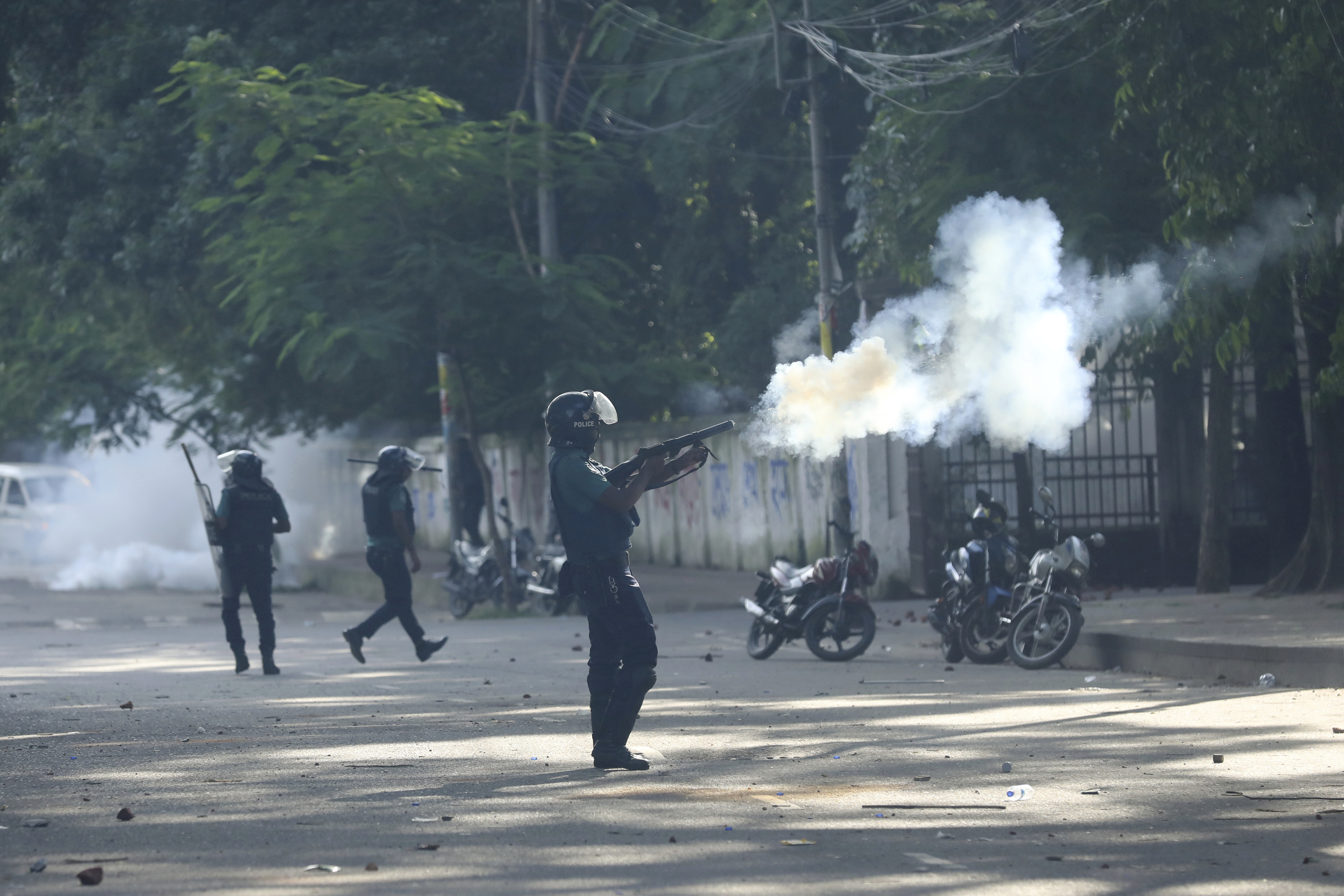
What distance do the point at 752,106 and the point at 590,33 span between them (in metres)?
2.65

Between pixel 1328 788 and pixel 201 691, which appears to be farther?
pixel 201 691

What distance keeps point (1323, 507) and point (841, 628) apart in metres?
4.94

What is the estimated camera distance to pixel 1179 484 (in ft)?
60.2

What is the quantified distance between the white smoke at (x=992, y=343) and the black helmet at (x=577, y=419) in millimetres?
4396

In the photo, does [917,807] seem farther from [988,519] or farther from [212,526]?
[212,526]

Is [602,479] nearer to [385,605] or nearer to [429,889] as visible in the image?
[429,889]

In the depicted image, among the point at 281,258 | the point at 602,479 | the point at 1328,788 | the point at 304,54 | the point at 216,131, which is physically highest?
the point at 304,54

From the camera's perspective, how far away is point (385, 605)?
13.7 m

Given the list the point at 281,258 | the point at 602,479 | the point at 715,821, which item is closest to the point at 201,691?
the point at 602,479

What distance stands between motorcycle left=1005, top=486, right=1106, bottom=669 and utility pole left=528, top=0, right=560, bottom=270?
8.67 metres

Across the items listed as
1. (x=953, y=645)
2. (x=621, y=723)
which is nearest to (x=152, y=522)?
(x=953, y=645)

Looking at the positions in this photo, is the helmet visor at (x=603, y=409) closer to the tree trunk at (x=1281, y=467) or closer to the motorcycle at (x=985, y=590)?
Result: the motorcycle at (x=985, y=590)

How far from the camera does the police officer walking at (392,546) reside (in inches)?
535

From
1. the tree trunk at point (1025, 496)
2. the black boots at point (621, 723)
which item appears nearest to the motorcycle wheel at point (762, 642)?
the tree trunk at point (1025, 496)
